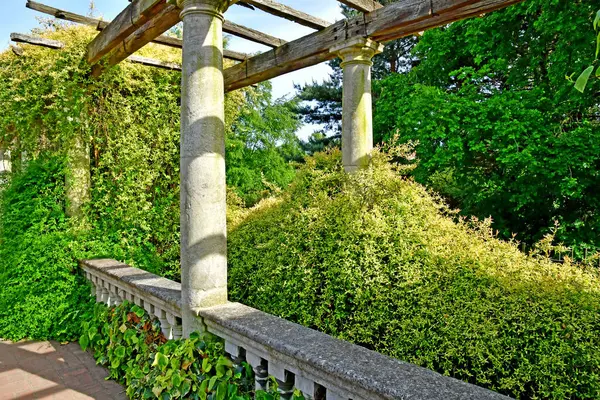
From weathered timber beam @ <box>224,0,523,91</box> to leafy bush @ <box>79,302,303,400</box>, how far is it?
315 cm

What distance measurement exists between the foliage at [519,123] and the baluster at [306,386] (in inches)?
233

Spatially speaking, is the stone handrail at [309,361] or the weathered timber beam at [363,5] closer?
the stone handrail at [309,361]

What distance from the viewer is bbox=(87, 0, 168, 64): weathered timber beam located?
133 inches

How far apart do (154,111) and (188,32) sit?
266cm

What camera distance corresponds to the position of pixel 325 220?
3662mm

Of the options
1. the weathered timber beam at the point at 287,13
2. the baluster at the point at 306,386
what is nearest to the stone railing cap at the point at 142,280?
the baluster at the point at 306,386

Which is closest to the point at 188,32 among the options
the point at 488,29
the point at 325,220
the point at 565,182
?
the point at 325,220

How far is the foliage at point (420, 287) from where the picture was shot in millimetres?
2398

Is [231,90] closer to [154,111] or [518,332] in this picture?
[154,111]

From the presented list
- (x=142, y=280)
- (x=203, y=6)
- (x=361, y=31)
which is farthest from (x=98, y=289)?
(x=361, y=31)

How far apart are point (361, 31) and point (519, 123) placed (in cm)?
502

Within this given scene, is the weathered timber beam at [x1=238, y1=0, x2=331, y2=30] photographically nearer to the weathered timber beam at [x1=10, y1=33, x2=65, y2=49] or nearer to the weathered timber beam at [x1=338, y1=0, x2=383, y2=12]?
the weathered timber beam at [x1=338, y1=0, x2=383, y2=12]

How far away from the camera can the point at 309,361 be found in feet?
6.65

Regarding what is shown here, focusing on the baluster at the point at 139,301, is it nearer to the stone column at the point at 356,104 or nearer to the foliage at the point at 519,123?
the stone column at the point at 356,104
